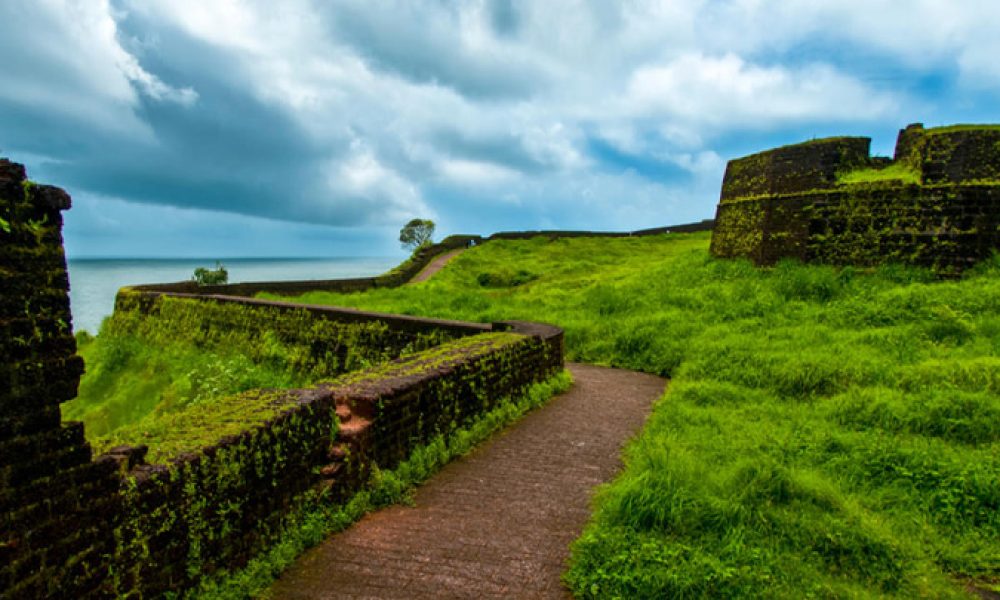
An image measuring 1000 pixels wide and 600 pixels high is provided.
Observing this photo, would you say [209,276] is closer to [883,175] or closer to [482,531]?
[883,175]

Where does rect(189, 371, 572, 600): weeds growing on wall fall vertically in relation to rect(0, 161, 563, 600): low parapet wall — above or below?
below

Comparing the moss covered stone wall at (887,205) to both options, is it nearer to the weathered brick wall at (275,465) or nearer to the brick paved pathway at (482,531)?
the brick paved pathway at (482,531)

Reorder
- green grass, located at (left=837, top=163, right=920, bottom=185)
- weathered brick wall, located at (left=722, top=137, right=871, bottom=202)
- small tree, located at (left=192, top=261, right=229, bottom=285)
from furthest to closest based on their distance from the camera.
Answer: small tree, located at (left=192, top=261, right=229, bottom=285)
weathered brick wall, located at (left=722, top=137, right=871, bottom=202)
green grass, located at (left=837, top=163, right=920, bottom=185)

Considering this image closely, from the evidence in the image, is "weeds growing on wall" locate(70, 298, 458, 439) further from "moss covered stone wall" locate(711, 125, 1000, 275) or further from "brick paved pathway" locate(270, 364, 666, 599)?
"moss covered stone wall" locate(711, 125, 1000, 275)

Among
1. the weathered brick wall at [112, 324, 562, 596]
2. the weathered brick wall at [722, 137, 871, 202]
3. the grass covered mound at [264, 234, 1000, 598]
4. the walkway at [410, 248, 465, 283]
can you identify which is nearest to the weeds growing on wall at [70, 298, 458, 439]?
the weathered brick wall at [112, 324, 562, 596]

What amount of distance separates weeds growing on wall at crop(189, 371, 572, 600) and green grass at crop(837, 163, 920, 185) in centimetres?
1056

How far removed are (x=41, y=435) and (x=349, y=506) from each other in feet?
7.02

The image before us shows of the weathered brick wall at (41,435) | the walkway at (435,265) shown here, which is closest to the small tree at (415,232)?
the walkway at (435,265)

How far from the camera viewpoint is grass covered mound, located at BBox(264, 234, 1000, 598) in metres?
3.27

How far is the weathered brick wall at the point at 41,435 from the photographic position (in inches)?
90.0

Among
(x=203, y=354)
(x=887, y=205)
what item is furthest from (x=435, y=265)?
(x=887, y=205)

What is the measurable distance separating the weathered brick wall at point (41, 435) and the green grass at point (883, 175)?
14307 millimetres

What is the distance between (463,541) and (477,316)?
10.5 meters

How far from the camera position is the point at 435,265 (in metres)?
28.5
